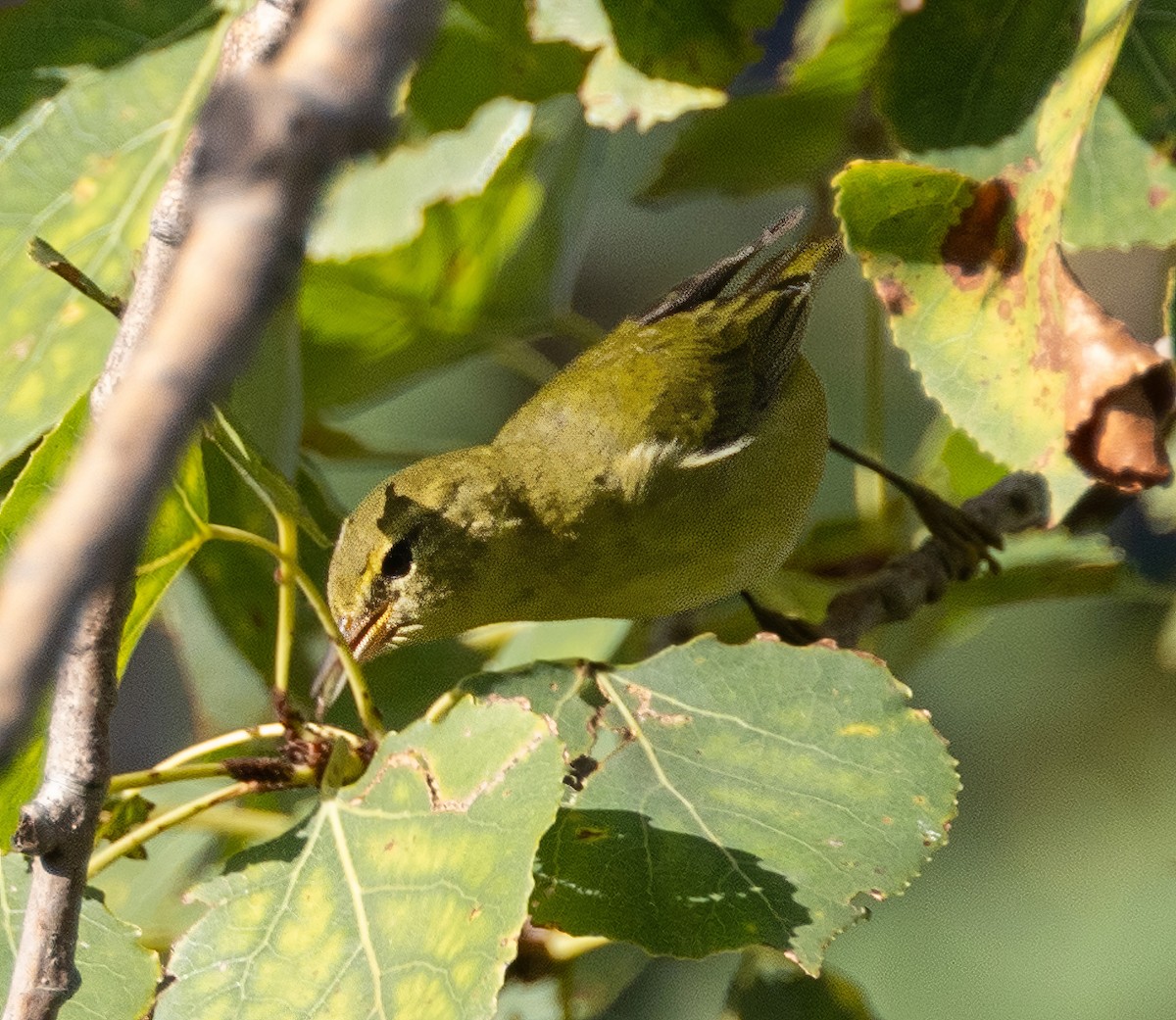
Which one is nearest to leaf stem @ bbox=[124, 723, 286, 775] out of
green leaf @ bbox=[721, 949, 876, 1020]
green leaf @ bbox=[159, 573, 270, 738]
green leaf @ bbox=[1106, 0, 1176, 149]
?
green leaf @ bbox=[159, 573, 270, 738]

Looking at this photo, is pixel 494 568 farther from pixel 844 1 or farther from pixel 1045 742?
pixel 1045 742

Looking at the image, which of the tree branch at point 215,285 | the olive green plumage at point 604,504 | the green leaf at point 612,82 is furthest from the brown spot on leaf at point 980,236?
the tree branch at point 215,285

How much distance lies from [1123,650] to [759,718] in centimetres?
240

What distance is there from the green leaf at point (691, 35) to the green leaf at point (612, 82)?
14 mm

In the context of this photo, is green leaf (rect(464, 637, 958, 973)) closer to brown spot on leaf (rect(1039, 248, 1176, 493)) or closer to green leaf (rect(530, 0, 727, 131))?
brown spot on leaf (rect(1039, 248, 1176, 493))

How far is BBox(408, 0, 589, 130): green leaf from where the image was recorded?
1.81m

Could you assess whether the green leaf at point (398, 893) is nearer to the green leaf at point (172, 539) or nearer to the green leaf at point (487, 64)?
the green leaf at point (172, 539)

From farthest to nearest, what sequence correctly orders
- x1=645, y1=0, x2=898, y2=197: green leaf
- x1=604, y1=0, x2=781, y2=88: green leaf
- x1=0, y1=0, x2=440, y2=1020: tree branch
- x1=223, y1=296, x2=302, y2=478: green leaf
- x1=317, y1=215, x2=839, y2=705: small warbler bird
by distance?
x1=317, y1=215, x2=839, y2=705: small warbler bird
x1=645, y1=0, x2=898, y2=197: green leaf
x1=604, y1=0, x2=781, y2=88: green leaf
x1=223, y1=296, x2=302, y2=478: green leaf
x1=0, y1=0, x2=440, y2=1020: tree branch

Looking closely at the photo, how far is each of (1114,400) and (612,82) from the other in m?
0.78

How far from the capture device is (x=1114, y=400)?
1.12 m

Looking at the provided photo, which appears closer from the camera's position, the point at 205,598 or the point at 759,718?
the point at 759,718

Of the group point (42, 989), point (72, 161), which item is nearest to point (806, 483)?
point (72, 161)

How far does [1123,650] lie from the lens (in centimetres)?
346

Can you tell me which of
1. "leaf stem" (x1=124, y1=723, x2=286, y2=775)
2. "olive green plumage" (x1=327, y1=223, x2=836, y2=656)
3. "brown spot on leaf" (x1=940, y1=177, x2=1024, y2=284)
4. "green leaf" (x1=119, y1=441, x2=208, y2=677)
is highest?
"green leaf" (x1=119, y1=441, x2=208, y2=677)
